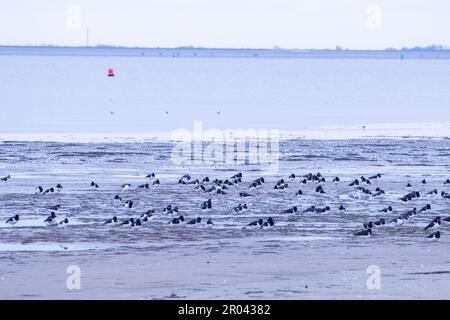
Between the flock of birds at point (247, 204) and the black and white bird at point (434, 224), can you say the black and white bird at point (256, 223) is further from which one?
the black and white bird at point (434, 224)

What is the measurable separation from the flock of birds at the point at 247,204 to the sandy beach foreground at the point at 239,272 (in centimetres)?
167

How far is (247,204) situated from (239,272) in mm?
7321

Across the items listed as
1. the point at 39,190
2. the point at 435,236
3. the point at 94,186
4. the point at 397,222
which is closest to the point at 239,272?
the point at 435,236

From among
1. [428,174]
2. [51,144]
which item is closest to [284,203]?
[428,174]

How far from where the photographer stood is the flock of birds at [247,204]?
2230 centimetres

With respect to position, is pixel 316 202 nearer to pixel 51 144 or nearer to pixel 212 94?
pixel 51 144

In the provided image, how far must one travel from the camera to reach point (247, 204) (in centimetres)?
2538

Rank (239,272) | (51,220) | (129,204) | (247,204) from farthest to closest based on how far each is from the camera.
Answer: (247,204) → (129,204) → (51,220) → (239,272)

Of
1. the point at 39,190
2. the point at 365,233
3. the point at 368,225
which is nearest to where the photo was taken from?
the point at 365,233

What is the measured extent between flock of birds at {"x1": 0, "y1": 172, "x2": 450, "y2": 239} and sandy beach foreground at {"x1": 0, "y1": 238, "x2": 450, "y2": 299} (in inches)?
65.7

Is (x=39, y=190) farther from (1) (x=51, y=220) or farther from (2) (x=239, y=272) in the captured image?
(2) (x=239, y=272)

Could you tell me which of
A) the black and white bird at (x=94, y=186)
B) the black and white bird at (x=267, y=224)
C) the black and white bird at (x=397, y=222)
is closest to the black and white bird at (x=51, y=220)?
the black and white bird at (x=267, y=224)

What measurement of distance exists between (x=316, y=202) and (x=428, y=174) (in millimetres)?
6442

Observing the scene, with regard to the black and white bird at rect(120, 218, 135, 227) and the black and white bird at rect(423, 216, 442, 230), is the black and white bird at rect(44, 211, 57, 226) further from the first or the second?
the black and white bird at rect(423, 216, 442, 230)
